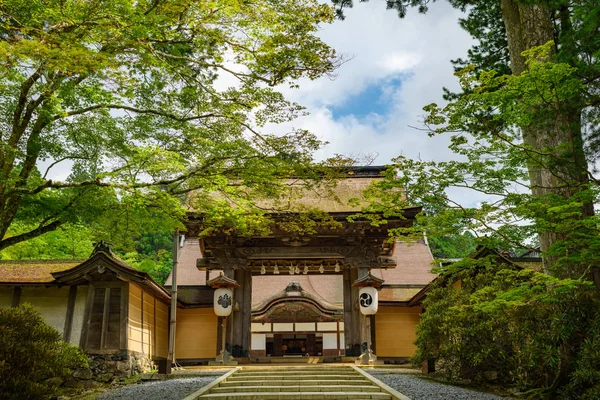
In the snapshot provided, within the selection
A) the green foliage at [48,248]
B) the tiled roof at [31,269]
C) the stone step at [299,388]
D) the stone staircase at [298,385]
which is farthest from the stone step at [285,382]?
the green foliage at [48,248]

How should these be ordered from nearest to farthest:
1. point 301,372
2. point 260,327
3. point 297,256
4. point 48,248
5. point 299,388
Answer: point 299,388
point 301,372
point 297,256
point 48,248
point 260,327

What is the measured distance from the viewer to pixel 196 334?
16.3m

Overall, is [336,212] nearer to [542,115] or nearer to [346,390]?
[346,390]

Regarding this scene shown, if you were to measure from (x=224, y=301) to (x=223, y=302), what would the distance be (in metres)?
0.04

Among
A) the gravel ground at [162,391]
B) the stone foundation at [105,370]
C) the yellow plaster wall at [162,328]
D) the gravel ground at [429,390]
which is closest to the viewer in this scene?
the gravel ground at [429,390]

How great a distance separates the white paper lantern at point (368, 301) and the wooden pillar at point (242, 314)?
3.50 m

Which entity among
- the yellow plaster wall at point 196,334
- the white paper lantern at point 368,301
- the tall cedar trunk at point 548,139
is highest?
the tall cedar trunk at point 548,139

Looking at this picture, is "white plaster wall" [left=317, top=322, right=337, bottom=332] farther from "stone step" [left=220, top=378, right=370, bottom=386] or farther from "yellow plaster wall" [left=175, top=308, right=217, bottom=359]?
"stone step" [left=220, top=378, right=370, bottom=386]

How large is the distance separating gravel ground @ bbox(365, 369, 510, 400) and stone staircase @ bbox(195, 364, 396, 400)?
382 millimetres

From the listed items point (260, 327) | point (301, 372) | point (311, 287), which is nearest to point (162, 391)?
point (301, 372)

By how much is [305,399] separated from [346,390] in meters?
1.02

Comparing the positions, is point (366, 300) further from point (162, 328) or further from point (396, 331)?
point (162, 328)

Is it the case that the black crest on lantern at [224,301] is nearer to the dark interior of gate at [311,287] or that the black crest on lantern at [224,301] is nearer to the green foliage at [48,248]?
the dark interior of gate at [311,287]

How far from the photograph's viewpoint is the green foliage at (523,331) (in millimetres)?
5828
